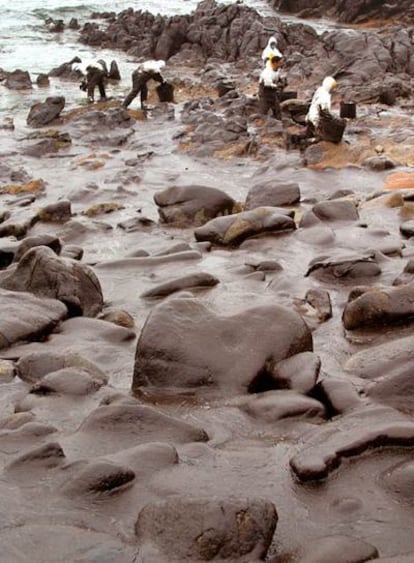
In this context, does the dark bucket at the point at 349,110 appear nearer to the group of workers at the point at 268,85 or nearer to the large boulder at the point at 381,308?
the group of workers at the point at 268,85

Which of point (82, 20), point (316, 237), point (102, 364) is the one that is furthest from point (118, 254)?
point (82, 20)

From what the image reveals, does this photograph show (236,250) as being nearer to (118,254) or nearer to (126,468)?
(118,254)

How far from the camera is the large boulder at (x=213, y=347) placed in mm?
5211

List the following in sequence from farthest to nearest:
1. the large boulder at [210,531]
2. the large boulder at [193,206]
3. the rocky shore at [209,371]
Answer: the large boulder at [193,206], the rocky shore at [209,371], the large boulder at [210,531]

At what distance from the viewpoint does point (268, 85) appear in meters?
18.1

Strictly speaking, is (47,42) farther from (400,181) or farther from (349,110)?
(400,181)

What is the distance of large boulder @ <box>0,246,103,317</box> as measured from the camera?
692 cm

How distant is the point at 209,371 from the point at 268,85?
1419 centimetres

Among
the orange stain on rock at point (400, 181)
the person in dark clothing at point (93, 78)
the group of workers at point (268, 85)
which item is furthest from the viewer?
the person in dark clothing at point (93, 78)

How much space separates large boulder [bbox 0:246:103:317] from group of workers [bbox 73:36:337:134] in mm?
9442

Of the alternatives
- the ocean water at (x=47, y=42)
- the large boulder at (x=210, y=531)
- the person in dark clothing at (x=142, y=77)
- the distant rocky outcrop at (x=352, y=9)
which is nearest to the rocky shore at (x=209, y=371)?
the large boulder at (x=210, y=531)

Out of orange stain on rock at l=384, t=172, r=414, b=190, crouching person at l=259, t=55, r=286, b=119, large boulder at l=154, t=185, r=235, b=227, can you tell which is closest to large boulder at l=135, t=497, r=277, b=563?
large boulder at l=154, t=185, r=235, b=227

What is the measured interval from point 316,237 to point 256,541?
Answer: 244 inches

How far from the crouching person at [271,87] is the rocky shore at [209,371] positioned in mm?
5202
